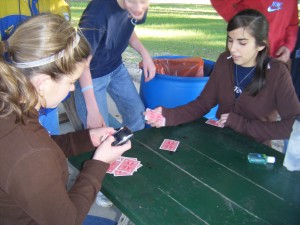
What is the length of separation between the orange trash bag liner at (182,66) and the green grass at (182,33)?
128 inches

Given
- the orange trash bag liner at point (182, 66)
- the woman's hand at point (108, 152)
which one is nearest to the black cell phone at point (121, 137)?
the woman's hand at point (108, 152)

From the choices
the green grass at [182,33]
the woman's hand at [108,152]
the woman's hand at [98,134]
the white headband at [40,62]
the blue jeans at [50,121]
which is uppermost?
the white headband at [40,62]

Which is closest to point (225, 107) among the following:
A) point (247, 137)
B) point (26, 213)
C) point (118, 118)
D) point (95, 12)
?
point (247, 137)

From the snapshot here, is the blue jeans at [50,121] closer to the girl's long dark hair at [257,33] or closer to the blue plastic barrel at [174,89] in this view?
the blue plastic barrel at [174,89]

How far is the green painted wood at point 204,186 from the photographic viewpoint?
107 centimetres

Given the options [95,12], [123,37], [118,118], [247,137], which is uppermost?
[95,12]

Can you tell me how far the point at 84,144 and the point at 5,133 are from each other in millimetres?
545

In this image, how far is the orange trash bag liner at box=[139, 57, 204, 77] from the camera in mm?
2588

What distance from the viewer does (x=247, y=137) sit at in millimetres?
1604

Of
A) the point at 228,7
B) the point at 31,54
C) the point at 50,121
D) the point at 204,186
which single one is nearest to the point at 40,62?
the point at 31,54

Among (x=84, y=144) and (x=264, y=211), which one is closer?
(x=264, y=211)

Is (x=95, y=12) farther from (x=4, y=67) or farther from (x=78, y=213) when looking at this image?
(x=78, y=213)

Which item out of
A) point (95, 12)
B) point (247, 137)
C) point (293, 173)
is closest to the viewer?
point (293, 173)

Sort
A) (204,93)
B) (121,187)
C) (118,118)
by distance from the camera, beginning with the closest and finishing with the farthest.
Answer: (121,187) → (204,93) → (118,118)
